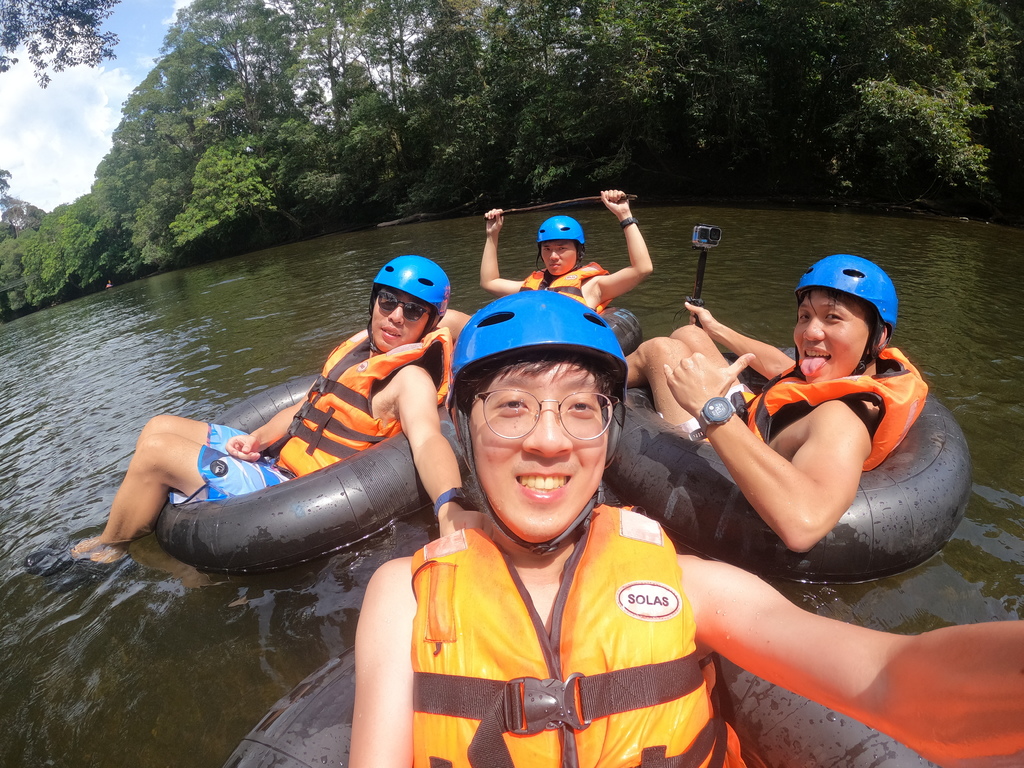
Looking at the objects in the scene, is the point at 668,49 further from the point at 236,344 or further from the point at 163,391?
the point at 163,391

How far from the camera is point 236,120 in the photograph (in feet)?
132

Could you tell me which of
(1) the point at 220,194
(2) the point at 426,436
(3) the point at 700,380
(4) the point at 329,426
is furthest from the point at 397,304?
(1) the point at 220,194

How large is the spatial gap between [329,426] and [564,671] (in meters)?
2.96

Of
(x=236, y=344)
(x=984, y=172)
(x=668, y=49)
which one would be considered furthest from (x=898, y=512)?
(x=668, y=49)

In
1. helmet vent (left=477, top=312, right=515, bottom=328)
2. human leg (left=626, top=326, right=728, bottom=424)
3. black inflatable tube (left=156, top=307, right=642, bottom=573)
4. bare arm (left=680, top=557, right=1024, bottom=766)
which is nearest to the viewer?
bare arm (left=680, top=557, right=1024, bottom=766)

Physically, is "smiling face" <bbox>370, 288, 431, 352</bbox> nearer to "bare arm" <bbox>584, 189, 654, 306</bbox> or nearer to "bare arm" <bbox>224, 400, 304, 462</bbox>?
"bare arm" <bbox>224, 400, 304, 462</bbox>

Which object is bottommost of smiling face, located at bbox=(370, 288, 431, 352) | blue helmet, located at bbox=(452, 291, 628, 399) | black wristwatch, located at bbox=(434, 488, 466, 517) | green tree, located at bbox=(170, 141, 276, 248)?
black wristwatch, located at bbox=(434, 488, 466, 517)

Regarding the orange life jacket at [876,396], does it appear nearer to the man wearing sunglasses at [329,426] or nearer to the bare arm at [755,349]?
the bare arm at [755,349]

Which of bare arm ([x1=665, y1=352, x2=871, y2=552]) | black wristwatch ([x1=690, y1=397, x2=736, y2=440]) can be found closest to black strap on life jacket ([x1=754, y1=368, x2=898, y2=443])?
bare arm ([x1=665, y1=352, x2=871, y2=552])

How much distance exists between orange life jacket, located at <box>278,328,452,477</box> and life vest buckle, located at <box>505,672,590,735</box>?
2.75 meters

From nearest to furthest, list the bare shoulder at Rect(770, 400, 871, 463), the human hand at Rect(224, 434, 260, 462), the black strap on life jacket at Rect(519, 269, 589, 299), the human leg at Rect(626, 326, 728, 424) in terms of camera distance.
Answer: the bare shoulder at Rect(770, 400, 871, 463)
the human hand at Rect(224, 434, 260, 462)
the human leg at Rect(626, 326, 728, 424)
the black strap on life jacket at Rect(519, 269, 589, 299)

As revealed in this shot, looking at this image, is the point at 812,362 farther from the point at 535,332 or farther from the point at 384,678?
the point at 384,678

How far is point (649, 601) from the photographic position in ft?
5.72

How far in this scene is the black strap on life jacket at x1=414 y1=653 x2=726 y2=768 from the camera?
5.16ft
